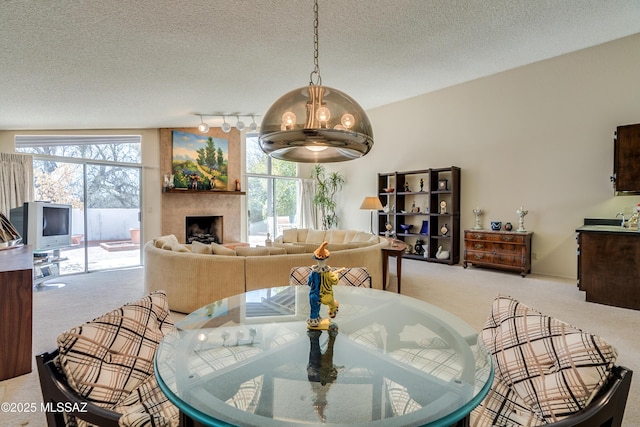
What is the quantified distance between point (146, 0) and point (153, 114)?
3.33 meters

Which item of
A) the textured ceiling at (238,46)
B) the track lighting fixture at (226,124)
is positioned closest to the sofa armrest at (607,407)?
the textured ceiling at (238,46)

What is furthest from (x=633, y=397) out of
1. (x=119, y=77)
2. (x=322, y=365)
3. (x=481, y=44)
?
(x=119, y=77)

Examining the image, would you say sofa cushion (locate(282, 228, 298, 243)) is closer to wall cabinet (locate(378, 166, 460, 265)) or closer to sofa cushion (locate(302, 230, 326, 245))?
sofa cushion (locate(302, 230, 326, 245))

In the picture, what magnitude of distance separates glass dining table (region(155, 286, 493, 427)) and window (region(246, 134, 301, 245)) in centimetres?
652

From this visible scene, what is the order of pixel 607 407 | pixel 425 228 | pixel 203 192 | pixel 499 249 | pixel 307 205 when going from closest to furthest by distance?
pixel 607 407 → pixel 499 249 → pixel 425 228 → pixel 203 192 → pixel 307 205

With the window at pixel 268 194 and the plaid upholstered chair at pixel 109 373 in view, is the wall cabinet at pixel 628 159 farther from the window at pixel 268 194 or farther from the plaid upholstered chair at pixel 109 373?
the window at pixel 268 194

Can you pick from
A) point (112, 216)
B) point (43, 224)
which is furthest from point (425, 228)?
point (43, 224)

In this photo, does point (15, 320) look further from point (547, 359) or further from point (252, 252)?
point (547, 359)

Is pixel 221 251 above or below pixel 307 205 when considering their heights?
below

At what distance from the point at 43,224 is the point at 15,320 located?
3.08 m

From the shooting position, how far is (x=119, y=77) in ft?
12.4

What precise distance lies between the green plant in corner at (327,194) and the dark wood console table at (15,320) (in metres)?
6.54

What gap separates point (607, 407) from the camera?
35.7 inches

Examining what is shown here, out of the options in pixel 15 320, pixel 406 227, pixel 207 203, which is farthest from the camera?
pixel 207 203
